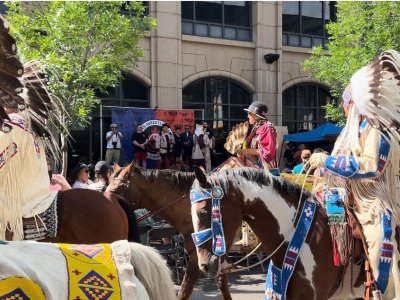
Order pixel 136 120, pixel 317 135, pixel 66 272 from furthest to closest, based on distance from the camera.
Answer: pixel 317 135 < pixel 136 120 < pixel 66 272

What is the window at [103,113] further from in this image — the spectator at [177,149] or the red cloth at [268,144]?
the red cloth at [268,144]

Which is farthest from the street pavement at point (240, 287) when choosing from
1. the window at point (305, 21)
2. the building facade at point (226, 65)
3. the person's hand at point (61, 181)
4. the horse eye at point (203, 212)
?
the window at point (305, 21)

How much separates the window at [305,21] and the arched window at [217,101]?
313 centimetres

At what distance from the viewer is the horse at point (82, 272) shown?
1574mm

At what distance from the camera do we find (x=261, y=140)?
651cm

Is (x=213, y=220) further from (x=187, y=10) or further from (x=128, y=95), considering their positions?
(x=187, y=10)

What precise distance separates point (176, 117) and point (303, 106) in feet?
23.2

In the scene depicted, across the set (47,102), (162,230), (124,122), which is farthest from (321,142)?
(47,102)

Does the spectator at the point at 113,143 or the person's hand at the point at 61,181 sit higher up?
the spectator at the point at 113,143

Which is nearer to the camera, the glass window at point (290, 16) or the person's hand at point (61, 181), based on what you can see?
the person's hand at point (61, 181)

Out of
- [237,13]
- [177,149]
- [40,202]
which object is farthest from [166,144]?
[40,202]

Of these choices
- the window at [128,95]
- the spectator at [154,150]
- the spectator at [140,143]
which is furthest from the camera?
the window at [128,95]

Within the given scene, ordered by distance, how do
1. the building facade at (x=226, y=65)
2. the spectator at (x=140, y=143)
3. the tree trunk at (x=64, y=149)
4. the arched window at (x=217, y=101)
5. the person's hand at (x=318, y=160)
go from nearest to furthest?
the person's hand at (x=318, y=160) < the tree trunk at (x=64, y=149) < the spectator at (x=140, y=143) < the building facade at (x=226, y=65) < the arched window at (x=217, y=101)

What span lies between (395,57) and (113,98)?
41.2ft
